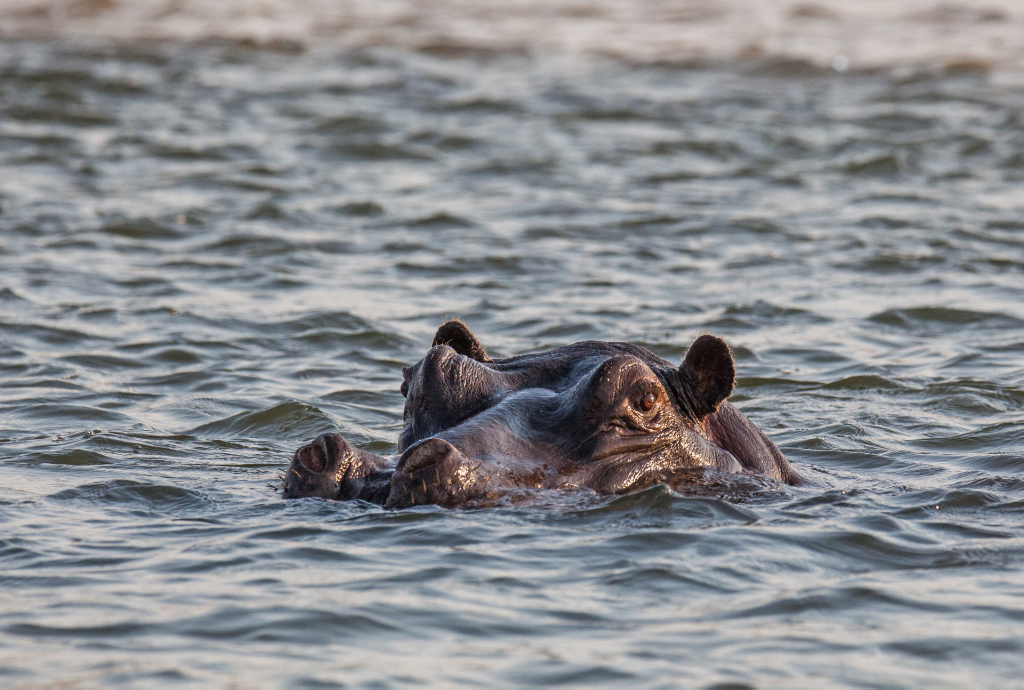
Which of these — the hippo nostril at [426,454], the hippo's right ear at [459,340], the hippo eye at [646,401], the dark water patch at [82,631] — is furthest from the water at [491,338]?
the hippo's right ear at [459,340]

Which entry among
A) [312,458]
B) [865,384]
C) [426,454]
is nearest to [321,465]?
[312,458]

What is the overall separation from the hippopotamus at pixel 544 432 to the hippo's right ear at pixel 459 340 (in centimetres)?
1

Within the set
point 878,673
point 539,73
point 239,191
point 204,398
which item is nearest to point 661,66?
point 539,73

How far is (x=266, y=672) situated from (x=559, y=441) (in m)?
2.35

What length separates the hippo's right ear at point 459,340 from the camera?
827 centimetres

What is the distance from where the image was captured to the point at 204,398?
1162cm

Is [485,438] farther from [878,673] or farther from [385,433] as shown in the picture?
[385,433]

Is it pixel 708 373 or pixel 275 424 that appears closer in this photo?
pixel 708 373

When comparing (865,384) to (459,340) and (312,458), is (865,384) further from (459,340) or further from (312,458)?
(312,458)

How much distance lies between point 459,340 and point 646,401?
4.40 ft

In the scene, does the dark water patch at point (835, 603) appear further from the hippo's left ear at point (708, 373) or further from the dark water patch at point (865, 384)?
the dark water patch at point (865, 384)

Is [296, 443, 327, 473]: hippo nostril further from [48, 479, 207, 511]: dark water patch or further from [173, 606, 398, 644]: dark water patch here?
[48, 479, 207, 511]: dark water patch

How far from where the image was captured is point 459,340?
27.5 ft

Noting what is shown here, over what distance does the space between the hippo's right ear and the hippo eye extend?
116cm
